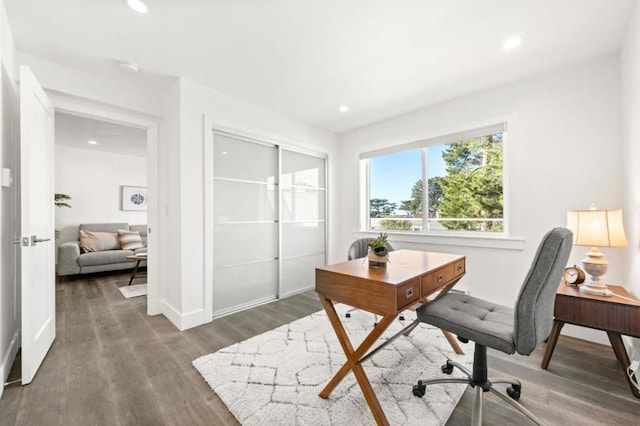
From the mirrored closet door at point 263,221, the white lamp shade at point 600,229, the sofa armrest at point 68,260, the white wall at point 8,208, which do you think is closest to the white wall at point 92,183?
the sofa armrest at point 68,260

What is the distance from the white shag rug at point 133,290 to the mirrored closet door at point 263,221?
5.29 feet

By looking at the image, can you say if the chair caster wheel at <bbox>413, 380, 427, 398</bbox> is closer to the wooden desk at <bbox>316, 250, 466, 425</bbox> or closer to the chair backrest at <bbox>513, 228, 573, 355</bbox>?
the wooden desk at <bbox>316, 250, 466, 425</bbox>

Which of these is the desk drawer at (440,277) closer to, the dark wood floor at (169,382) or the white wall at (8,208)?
the dark wood floor at (169,382)

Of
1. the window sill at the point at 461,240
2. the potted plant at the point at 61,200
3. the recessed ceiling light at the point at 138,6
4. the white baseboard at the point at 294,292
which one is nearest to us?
the recessed ceiling light at the point at 138,6

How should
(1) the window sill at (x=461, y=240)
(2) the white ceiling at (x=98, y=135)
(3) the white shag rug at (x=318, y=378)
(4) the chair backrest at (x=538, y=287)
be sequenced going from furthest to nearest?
(2) the white ceiling at (x=98, y=135) < (1) the window sill at (x=461, y=240) < (3) the white shag rug at (x=318, y=378) < (4) the chair backrest at (x=538, y=287)

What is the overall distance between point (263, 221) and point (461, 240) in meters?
2.39

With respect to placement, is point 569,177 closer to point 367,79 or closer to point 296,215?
point 367,79

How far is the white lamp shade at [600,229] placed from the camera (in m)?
1.80

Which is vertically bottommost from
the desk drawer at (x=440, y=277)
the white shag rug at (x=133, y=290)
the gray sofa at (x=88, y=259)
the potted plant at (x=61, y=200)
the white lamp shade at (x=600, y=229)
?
the white shag rug at (x=133, y=290)

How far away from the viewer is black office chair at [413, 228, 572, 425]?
120 cm

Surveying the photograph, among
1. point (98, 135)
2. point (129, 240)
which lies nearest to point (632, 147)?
point (98, 135)

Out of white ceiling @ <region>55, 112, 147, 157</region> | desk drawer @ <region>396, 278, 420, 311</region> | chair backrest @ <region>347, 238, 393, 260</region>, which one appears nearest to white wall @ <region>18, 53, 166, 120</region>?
white ceiling @ <region>55, 112, 147, 157</region>

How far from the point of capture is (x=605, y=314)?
172 cm

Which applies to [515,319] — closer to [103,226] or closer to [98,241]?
[98,241]
